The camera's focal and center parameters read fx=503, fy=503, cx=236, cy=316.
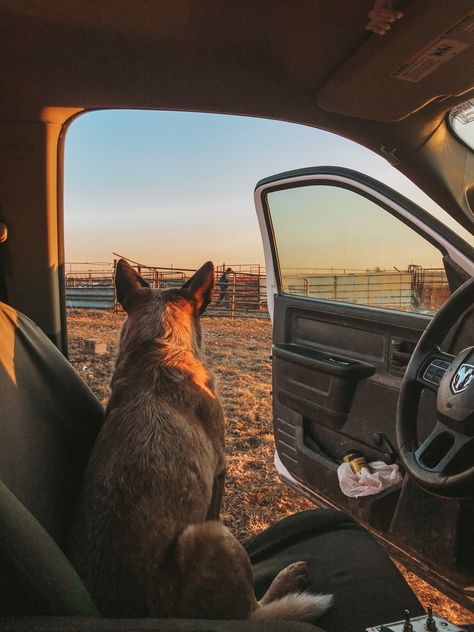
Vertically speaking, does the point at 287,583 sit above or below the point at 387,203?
below

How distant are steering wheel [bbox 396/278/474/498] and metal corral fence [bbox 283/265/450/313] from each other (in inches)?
30.9

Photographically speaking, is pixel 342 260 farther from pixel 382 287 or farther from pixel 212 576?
pixel 212 576

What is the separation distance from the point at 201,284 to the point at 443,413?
1516mm

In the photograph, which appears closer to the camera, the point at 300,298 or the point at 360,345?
the point at 360,345

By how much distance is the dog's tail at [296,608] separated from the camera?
1.53 m

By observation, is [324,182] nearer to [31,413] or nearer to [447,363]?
[447,363]

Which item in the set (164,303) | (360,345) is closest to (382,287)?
(360,345)

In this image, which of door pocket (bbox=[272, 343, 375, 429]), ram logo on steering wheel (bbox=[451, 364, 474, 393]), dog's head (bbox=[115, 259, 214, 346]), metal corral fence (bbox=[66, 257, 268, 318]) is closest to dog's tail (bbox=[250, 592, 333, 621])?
ram logo on steering wheel (bbox=[451, 364, 474, 393])

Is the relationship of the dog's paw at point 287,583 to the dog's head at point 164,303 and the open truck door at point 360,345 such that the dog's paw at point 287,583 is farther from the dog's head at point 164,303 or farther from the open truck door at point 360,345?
the dog's head at point 164,303

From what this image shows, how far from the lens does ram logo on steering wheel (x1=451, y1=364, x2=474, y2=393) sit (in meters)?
1.49

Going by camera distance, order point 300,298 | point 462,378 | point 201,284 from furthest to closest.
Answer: point 300,298, point 201,284, point 462,378

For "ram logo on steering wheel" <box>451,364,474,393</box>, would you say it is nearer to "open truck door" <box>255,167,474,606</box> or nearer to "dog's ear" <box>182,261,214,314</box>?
"open truck door" <box>255,167,474,606</box>

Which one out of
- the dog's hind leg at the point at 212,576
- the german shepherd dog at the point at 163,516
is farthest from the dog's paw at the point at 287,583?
the dog's hind leg at the point at 212,576

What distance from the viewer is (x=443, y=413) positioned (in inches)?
61.3
